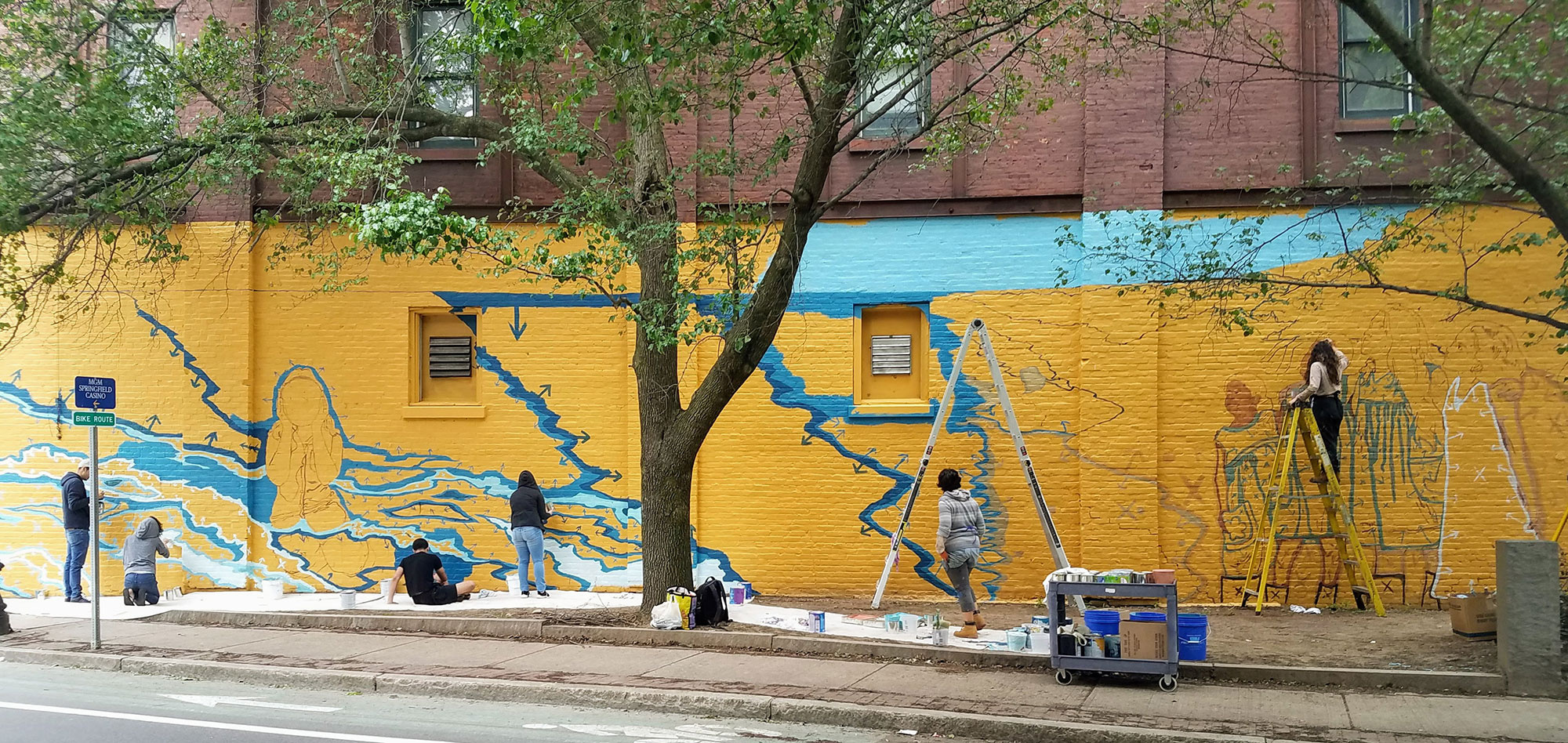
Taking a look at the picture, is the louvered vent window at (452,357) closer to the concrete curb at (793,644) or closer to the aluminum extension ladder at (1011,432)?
the concrete curb at (793,644)

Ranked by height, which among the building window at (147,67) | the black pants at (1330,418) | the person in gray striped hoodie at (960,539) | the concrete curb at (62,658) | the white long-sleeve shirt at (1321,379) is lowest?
the concrete curb at (62,658)

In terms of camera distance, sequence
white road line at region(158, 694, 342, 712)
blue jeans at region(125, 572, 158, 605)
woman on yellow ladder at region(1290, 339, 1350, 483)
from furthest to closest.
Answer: blue jeans at region(125, 572, 158, 605) → woman on yellow ladder at region(1290, 339, 1350, 483) → white road line at region(158, 694, 342, 712)

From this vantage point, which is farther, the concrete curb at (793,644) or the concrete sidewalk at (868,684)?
the concrete curb at (793,644)

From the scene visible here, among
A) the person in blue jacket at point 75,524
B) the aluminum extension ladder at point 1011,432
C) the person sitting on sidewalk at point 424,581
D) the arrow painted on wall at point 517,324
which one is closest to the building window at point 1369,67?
the aluminum extension ladder at point 1011,432

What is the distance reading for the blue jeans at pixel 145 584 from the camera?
1322cm

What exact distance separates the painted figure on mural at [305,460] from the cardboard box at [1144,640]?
9.75 metres

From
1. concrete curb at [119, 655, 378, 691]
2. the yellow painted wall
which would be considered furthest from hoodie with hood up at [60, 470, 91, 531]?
concrete curb at [119, 655, 378, 691]

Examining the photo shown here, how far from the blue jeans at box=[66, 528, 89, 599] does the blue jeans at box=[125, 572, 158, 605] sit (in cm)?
88

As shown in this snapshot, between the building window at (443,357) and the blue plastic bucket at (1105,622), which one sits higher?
the building window at (443,357)

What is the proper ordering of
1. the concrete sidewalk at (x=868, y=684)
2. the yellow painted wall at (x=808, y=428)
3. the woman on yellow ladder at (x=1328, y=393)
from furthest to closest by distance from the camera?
the yellow painted wall at (x=808, y=428) → the woman on yellow ladder at (x=1328, y=393) → the concrete sidewalk at (x=868, y=684)

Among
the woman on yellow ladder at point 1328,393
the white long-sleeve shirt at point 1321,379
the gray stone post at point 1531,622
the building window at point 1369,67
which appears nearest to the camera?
the gray stone post at point 1531,622

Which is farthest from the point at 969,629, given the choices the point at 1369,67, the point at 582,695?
the point at 1369,67

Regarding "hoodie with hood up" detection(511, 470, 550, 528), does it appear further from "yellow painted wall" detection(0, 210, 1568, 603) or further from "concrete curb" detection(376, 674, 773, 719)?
"concrete curb" detection(376, 674, 773, 719)

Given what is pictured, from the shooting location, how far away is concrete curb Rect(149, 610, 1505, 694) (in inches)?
339
